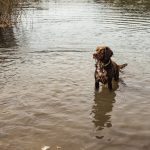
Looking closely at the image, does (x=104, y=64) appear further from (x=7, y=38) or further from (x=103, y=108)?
(x=7, y=38)

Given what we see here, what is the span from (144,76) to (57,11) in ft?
67.1

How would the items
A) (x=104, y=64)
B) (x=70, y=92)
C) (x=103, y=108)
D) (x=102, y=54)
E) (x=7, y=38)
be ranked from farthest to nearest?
1. (x=7, y=38)
2. (x=70, y=92)
3. (x=104, y=64)
4. (x=102, y=54)
5. (x=103, y=108)

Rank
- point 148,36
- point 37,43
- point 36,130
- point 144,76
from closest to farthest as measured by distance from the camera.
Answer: point 36,130 → point 144,76 → point 37,43 → point 148,36

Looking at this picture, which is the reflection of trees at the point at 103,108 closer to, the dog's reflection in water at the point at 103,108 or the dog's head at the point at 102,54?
the dog's reflection in water at the point at 103,108

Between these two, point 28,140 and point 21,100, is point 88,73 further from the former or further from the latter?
point 28,140

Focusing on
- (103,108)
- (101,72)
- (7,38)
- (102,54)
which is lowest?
(103,108)

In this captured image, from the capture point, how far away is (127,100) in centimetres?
1034

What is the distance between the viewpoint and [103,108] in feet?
32.3

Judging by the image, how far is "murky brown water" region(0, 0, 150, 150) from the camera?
782cm

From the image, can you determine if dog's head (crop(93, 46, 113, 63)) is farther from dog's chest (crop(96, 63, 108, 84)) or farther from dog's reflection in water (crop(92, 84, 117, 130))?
dog's reflection in water (crop(92, 84, 117, 130))

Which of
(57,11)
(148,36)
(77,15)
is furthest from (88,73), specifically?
(57,11)

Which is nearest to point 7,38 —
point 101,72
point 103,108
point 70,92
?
point 70,92

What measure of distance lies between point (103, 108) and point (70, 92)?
163 cm

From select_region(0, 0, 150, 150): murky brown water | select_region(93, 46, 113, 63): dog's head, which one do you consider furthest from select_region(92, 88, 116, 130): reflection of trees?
select_region(93, 46, 113, 63): dog's head
